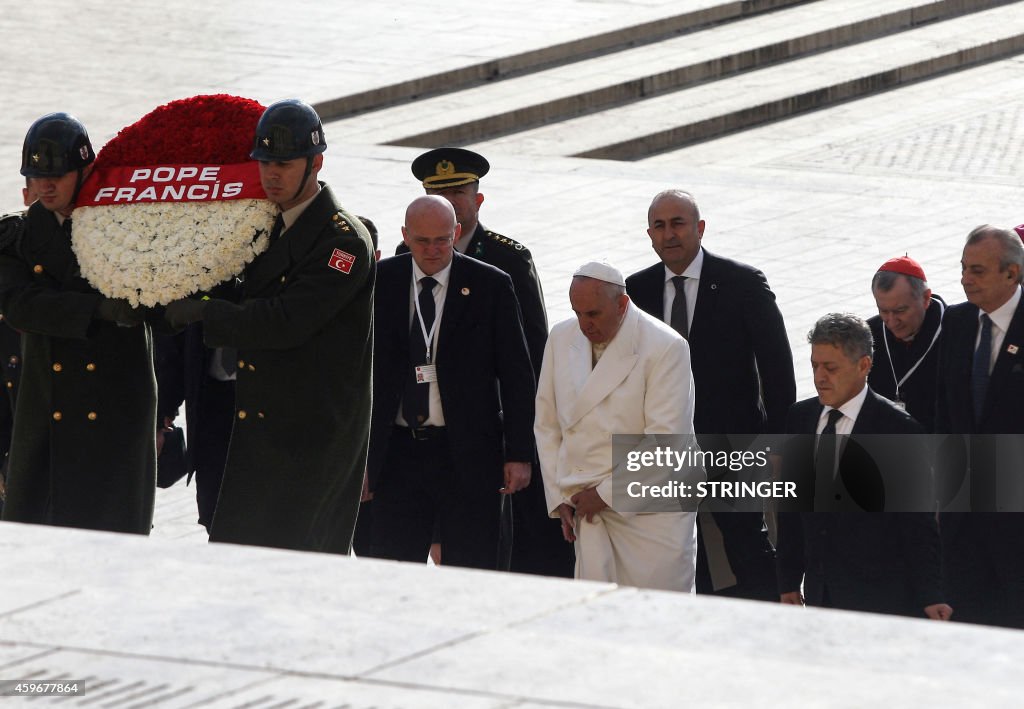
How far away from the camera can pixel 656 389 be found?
563 cm

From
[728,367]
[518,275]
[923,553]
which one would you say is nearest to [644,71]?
[518,275]

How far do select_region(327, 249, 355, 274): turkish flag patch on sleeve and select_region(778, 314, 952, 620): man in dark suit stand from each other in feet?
5.15

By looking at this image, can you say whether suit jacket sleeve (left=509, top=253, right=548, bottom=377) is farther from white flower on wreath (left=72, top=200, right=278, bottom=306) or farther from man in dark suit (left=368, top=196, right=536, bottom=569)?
white flower on wreath (left=72, top=200, right=278, bottom=306)

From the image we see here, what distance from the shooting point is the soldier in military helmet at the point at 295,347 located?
16.8ft

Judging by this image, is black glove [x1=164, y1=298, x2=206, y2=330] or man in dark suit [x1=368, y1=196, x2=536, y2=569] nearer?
black glove [x1=164, y1=298, x2=206, y2=330]

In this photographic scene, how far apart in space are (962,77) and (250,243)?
14614mm

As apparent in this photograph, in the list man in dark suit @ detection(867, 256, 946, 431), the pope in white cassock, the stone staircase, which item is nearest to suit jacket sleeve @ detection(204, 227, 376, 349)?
the pope in white cassock

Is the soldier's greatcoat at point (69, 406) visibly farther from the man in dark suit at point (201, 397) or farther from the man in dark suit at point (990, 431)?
the man in dark suit at point (990, 431)

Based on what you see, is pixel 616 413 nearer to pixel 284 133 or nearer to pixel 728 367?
pixel 728 367

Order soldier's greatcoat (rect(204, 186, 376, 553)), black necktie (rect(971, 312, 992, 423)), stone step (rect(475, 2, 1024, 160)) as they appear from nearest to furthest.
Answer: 1. soldier's greatcoat (rect(204, 186, 376, 553))
2. black necktie (rect(971, 312, 992, 423))
3. stone step (rect(475, 2, 1024, 160))

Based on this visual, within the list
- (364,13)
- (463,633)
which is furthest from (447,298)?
(364,13)

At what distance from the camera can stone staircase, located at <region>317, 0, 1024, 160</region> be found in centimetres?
1647

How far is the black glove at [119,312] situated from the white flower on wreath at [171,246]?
0.09 ft

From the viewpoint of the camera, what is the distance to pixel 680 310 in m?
6.49
